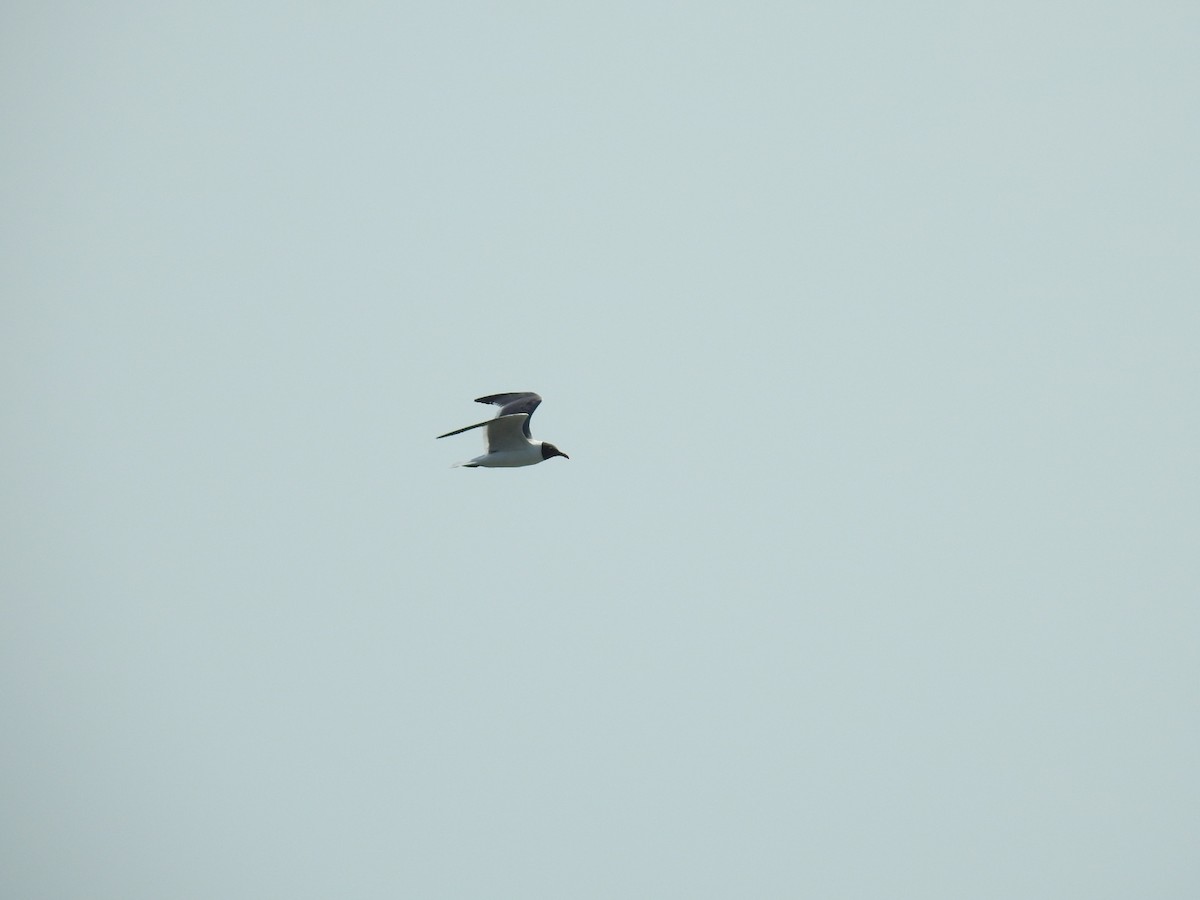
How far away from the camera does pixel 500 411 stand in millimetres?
45094

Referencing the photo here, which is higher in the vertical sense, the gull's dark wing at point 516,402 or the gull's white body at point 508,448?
the gull's dark wing at point 516,402

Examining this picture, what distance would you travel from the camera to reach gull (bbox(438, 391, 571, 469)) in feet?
148

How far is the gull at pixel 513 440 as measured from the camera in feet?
148

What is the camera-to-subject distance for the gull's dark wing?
1774 inches

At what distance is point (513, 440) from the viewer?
45.3 m

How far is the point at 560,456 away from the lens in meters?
45.7

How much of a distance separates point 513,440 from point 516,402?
1.06 metres

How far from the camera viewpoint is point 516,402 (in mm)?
45406

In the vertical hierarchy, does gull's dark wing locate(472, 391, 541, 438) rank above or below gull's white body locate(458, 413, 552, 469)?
above

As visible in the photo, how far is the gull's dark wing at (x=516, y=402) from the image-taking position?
4506cm

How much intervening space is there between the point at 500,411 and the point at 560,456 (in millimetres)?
2129
